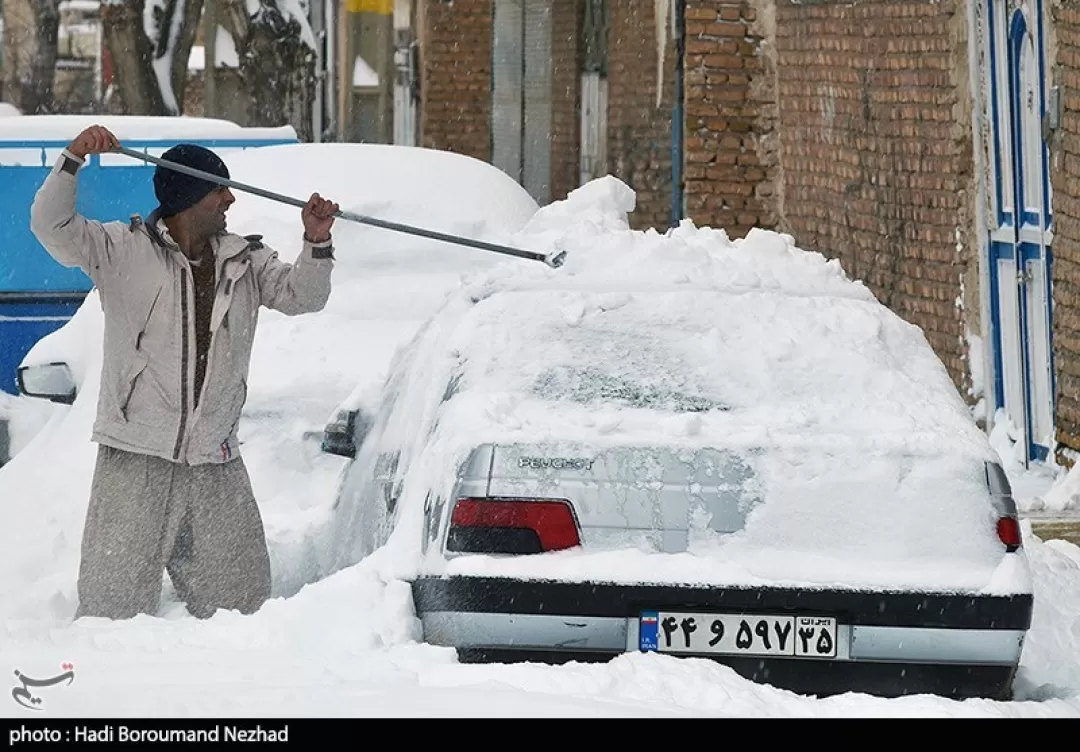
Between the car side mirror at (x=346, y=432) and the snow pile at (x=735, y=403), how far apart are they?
0.30 m

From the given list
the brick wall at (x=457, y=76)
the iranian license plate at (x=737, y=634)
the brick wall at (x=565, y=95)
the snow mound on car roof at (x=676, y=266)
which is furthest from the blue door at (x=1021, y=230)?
the brick wall at (x=457, y=76)

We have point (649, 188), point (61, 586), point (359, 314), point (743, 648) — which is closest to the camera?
point (743, 648)

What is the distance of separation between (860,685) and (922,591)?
0.85ft

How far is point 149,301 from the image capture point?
5.86 meters

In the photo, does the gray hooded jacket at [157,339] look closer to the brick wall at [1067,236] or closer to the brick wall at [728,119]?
the brick wall at [1067,236]

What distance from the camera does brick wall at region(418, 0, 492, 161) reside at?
22734 mm

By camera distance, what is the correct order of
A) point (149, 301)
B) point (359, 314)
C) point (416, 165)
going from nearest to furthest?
1. point (149, 301)
2. point (359, 314)
3. point (416, 165)

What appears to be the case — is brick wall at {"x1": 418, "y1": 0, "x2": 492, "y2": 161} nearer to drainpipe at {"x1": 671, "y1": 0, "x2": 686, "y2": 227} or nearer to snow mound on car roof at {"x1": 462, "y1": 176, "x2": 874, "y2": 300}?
drainpipe at {"x1": 671, "y1": 0, "x2": 686, "y2": 227}

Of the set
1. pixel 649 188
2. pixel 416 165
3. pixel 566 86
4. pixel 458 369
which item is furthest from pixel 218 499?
pixel 566 86

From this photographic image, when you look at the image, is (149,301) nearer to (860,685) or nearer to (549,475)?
(549,475)

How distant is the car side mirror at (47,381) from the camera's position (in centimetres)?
773

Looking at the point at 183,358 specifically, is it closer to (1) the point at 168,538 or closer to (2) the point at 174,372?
(2) the point at 174,372

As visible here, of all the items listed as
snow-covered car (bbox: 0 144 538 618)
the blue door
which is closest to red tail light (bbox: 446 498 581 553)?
snow-covered car (bbox: 0 144 538 618)

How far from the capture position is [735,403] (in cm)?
516
